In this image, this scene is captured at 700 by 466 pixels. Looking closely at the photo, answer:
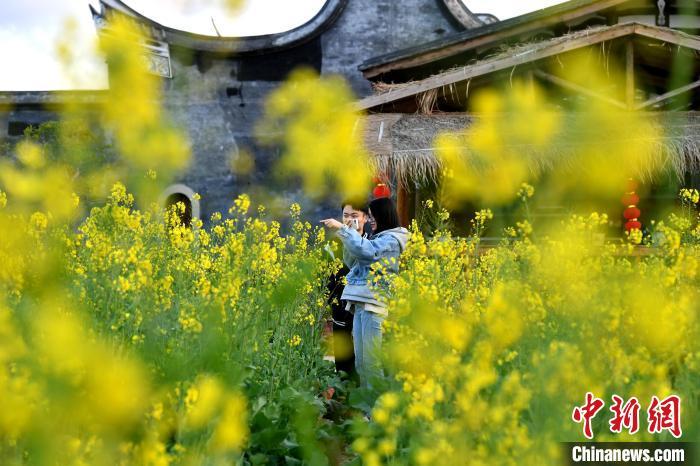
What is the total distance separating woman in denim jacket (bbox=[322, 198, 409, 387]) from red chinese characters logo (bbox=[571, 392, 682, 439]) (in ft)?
6.87

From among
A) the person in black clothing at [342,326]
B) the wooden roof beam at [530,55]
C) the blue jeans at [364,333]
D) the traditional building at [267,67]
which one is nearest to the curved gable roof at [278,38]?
the traditional building at [267,67]

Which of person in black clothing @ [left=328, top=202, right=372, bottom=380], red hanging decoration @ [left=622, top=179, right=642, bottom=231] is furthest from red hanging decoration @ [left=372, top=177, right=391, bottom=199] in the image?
red hanging decoration @ [left=622, top=179, right=642, bottom=231]

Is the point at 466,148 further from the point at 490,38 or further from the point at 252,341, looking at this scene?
the point at 252,341

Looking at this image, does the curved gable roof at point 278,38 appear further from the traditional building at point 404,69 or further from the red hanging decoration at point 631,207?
the red hanging decoration at point 631,207

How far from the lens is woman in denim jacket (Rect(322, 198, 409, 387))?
4.36 m

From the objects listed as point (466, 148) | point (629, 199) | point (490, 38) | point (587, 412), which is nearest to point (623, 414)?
point (587, 412)

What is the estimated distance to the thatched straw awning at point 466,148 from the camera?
7.07 m

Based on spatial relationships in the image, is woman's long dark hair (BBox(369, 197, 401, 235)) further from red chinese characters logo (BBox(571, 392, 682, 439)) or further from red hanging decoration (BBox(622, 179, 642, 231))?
red hanging decoration (BBox(622, 179, 642, 231))

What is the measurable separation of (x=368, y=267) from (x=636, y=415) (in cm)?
238

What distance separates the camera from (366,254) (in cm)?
434

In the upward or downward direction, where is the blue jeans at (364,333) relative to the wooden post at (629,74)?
downward

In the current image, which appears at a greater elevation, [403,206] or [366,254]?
[403,206]

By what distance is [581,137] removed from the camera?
6.46 metres

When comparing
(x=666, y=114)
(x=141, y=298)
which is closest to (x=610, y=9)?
(x=666, y=114)
